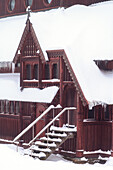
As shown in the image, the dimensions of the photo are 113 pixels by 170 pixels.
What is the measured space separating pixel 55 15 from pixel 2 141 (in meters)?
8.97

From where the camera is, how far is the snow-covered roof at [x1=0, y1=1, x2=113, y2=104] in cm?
2314

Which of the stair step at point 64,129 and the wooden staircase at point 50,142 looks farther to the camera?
the stair step at point 64,129

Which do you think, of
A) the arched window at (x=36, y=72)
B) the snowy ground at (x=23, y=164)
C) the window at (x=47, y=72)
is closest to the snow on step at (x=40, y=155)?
the snowy ground at (x=23, y=164)

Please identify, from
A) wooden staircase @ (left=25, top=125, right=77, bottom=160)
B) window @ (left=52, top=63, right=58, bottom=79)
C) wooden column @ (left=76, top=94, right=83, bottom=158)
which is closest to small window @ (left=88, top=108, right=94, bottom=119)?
wooden column @ (left=76, top=94, right=83, bottom=158)

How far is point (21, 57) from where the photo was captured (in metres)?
26.4

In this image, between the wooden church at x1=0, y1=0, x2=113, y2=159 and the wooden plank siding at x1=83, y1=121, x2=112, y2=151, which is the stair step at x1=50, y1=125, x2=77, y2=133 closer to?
the wooden church at x1=0, y1=0, x2=113, y2=159

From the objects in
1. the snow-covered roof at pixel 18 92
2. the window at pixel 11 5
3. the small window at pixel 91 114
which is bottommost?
the small window at pixel 91 114

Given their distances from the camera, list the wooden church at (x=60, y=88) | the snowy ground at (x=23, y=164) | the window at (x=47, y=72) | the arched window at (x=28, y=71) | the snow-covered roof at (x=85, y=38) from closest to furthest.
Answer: the snowy ground at (x=23, y=164)
the wooden church at (x=60, y=88)
the snow-covered roof at (x=85, y=38)
the window at (x=47, y=72)
the arched window at (x=28, y=71)

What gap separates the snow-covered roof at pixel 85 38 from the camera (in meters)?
23.1

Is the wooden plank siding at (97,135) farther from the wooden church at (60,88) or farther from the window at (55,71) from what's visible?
the window at (55,71)

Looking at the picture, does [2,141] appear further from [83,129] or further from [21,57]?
[83,129]

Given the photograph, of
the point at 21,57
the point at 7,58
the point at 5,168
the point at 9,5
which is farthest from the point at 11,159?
the point at 9,5

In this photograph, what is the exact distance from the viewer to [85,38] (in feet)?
82.8

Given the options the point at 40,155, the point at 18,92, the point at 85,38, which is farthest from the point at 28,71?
the point at 40,155
